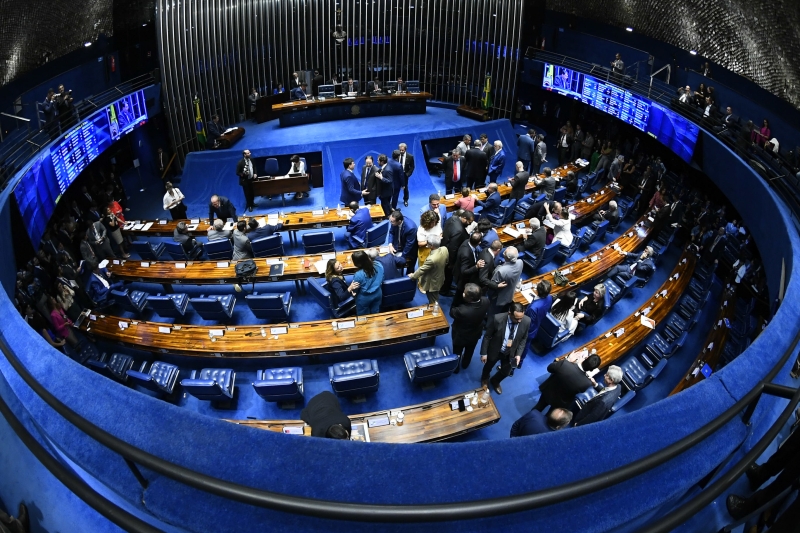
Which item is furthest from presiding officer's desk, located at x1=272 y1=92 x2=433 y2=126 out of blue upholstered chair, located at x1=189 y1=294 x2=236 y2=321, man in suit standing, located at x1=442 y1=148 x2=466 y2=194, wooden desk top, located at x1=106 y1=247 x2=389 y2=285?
blue upholstered chair, located at x1=189 y1=294 x2=236 y2=321

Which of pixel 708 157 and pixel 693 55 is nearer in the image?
pixel 708 157

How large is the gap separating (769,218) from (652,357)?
310 centimetres

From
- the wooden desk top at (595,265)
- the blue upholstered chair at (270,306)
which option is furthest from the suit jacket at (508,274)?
the blue upholstered chair at (270,306)

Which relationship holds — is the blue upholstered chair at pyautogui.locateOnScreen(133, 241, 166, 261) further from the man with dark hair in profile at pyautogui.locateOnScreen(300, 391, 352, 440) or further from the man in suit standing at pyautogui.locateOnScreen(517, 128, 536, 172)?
the man in suit standing at pyautogui.locateOnScreen(517, 128, 536, 172)

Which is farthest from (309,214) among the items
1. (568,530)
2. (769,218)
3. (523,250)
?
(568,530)

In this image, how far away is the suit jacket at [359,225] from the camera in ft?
31.4

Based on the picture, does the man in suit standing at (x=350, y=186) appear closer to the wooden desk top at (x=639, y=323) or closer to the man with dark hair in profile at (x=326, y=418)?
the wooden desk top at (x=639, y=323)

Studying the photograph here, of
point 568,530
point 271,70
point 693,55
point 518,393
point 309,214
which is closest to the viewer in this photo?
point 568,530

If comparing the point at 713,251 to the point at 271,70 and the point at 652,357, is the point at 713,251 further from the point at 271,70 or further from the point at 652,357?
the point at 271,70

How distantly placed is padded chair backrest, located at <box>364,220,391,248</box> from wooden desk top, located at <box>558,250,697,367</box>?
4086 millimetres

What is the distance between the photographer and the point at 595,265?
9.75 metres

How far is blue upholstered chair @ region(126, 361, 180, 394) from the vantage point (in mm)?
7145

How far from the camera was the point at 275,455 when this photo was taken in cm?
245

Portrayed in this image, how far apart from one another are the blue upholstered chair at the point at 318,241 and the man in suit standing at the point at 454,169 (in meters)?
4.37
